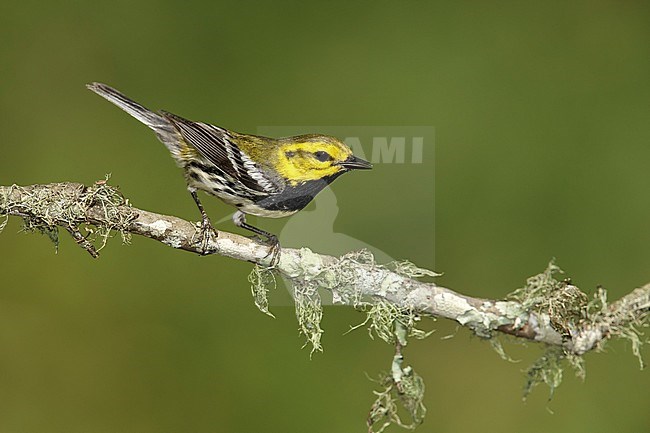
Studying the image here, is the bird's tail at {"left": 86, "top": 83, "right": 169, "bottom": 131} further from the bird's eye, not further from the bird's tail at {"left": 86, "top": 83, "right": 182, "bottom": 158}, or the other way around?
the bird's eye

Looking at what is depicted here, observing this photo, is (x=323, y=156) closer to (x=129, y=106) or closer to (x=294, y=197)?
(x=294, y=197)

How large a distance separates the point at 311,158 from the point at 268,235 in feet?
0.61

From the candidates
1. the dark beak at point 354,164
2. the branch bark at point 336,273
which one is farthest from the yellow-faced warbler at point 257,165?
the branch bark at point 336,273

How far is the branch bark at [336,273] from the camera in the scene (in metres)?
1.46

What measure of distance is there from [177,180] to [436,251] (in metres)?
0.75

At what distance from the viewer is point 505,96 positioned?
2.54 m

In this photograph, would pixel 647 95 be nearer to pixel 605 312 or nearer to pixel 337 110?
pixel 337 110

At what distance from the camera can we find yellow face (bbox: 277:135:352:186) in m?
1.71

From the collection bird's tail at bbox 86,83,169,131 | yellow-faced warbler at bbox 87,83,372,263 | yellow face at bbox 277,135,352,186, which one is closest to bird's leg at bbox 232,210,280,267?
yellow-faced warbler at bbox 87,83,372,263

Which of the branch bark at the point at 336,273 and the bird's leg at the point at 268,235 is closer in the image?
the branch bark at the point at 336,273

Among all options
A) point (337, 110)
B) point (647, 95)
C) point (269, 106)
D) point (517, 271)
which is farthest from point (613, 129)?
point (269, 106)

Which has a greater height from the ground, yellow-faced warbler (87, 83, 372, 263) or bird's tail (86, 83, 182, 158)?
bird's tail (86, 83, 182, 158)

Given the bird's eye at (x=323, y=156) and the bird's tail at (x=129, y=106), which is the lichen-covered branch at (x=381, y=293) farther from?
the bird's tail at (x=129, y=106)

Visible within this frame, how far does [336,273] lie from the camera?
5.27 ft
